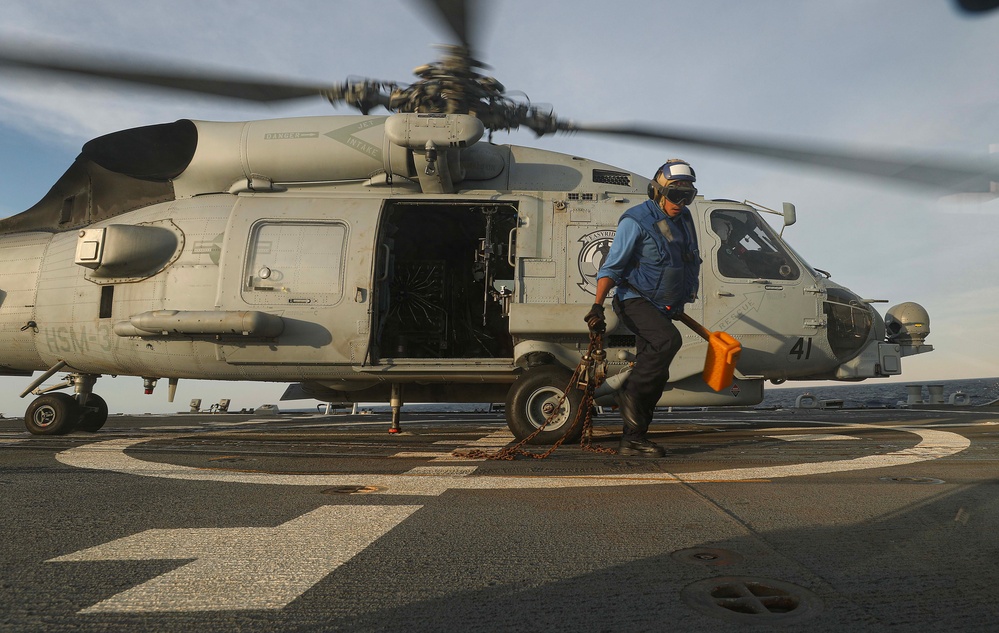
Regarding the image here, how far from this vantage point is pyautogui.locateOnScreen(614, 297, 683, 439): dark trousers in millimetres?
4492

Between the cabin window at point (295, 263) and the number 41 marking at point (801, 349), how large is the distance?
4736mm

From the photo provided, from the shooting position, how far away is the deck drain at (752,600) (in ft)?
4.38

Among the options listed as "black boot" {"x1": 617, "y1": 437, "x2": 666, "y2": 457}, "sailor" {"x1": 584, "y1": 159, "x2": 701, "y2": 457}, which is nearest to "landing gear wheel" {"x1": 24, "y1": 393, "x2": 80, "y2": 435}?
"sailor" {"x1": 584, "y1": 159, "x2": 701, "y2": 457}

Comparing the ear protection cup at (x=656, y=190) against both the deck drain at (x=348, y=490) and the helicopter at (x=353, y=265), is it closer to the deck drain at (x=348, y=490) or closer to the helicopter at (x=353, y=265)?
the helicopter at (x=353, y=265)

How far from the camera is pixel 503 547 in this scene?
1.91 m

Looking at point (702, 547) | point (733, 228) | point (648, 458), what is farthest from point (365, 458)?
point (733, 228)

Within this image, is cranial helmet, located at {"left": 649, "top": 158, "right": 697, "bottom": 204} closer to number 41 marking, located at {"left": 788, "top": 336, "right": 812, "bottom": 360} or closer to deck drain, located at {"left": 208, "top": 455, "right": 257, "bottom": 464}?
number 41 marking, located at {"left": 788, "top": 336, "right": 812, "bottom": 360}

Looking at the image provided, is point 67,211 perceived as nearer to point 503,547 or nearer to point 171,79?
point 171,79

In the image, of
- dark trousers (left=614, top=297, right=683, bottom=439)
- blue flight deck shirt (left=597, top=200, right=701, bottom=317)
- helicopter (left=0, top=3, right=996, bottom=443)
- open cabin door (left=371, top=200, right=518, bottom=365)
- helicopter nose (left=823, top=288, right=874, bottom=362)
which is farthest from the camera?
open cabin door (left=371, top=200, right=518, bottom=365)

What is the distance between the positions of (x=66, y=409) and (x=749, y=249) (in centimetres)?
798

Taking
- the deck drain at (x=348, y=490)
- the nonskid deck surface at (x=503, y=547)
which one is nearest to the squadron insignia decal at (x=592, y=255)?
the nonskid deck surface at (x=503, y=547)

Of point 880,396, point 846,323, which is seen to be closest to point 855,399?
point 880,396

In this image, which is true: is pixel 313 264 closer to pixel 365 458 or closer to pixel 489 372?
pixel 489 372

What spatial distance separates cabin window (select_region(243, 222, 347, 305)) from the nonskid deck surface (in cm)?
272
